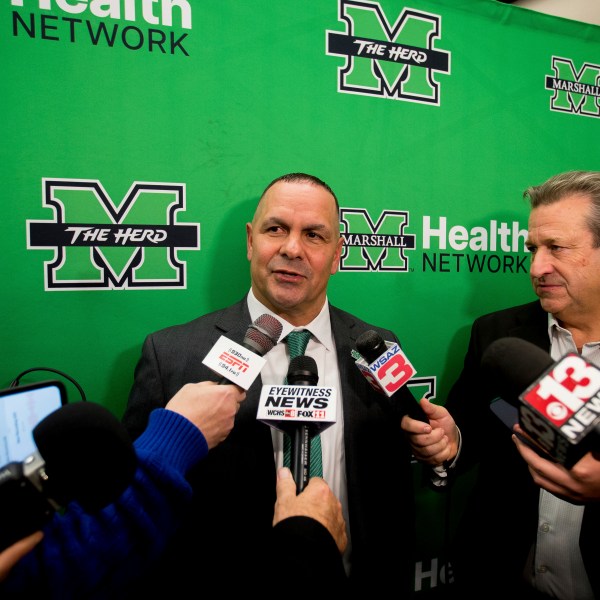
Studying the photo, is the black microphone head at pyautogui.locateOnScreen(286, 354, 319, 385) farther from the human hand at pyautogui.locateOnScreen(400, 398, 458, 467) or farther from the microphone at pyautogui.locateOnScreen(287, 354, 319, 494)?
the human hand at pyautogui.locateOnScreen(400, 398, 458, 467)

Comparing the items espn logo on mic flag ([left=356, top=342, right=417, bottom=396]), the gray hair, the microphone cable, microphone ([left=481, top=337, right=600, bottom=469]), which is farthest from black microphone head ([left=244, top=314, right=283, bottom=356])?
the gray hair

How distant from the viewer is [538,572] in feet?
4.05

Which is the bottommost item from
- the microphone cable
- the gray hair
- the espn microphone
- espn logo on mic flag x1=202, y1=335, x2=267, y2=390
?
the microphone cable

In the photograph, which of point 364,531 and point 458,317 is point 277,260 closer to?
point 364,531

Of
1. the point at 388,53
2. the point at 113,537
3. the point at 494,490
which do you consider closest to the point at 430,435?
the point at 494,490

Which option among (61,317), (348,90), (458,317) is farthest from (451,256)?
(61,317)

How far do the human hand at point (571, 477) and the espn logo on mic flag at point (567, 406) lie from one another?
0.44ft

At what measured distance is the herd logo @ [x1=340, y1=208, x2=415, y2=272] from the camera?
5.20 feet

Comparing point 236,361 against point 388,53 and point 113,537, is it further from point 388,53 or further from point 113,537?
point 388,53

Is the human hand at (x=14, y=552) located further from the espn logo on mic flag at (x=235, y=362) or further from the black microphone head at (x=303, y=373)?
the black microphone head at (x=303, y=373)

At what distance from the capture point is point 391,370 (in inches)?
37.7

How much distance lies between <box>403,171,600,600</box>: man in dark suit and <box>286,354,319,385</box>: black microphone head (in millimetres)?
259

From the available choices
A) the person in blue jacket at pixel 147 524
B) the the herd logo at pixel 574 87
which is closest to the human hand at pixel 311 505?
the person in blue jacket at pixel 147 524

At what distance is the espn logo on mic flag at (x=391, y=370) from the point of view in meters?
0.95
